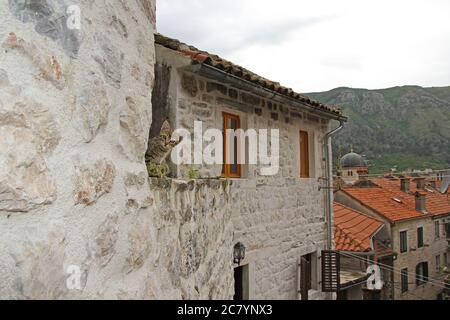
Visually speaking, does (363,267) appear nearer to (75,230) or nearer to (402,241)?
(402,241)

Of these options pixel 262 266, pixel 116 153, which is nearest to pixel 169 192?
pixel 116 153

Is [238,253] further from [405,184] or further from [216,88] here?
[405,184]

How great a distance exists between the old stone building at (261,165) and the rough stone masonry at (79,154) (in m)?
2.19

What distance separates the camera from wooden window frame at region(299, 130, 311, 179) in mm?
8252

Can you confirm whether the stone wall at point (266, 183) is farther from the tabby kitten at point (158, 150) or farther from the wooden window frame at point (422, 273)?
the wooden window frame at point (422, 273)

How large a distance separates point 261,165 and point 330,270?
335 cm

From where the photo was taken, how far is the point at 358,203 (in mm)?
20875

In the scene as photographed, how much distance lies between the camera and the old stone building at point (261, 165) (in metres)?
4.66

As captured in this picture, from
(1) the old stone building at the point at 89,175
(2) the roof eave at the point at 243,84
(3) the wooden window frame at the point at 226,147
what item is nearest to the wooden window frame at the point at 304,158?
(2) the roof eave at the point at 243,84

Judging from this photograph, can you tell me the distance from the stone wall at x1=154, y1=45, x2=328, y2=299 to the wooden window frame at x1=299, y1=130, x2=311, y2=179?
11 centimetres

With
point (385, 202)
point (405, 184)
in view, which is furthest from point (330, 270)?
point (405, 184)

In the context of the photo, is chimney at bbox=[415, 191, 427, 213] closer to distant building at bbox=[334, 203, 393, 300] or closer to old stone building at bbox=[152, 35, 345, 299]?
distant building at bbox=[334, 203, 393, 300]

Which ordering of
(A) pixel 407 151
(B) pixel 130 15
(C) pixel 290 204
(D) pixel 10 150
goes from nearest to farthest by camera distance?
(D) pixel 10 150
(B) pixel 130 15
(C) pixel 290 204
(A) pixel 407 151

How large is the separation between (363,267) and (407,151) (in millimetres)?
53020
